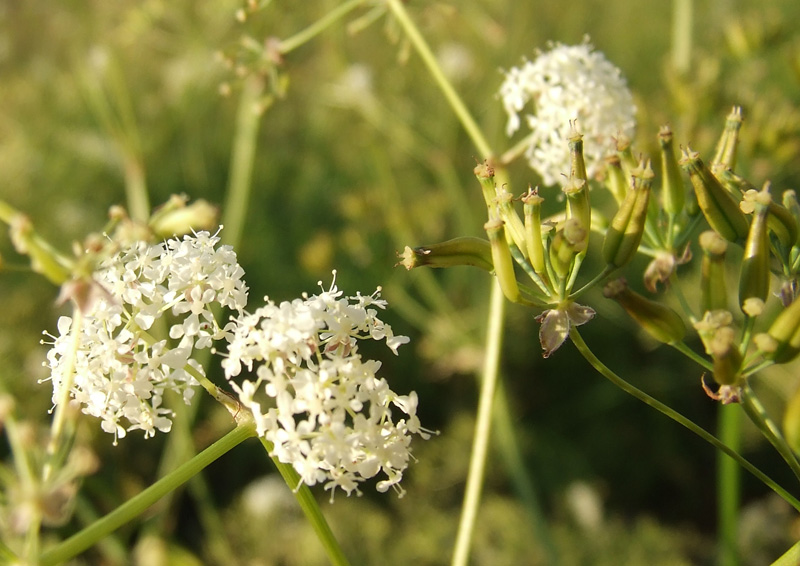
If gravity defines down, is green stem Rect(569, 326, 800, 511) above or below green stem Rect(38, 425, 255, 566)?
below

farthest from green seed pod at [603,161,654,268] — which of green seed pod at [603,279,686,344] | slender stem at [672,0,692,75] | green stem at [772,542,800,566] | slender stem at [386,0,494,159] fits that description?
slender stem at [672,0,692,75]

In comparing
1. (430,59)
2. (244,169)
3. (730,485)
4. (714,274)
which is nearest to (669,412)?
(714,274)

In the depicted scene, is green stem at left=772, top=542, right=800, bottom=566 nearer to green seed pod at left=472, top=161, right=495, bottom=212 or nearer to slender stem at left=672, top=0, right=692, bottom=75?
green seed pod at left=472, top=161, right=495, bottom=212

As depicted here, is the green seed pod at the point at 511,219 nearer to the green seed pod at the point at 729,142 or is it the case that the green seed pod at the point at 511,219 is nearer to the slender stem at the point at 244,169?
the green seed pod at the point at 729,142

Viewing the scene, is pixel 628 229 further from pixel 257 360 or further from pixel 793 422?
pixel 257 360

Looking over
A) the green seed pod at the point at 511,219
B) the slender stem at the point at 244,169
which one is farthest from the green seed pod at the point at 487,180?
the slender stem at the point at 244,169

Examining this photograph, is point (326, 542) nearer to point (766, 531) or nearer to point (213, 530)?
point (213, 530)

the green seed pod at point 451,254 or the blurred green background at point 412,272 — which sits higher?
the blurred green background at point 412,272
